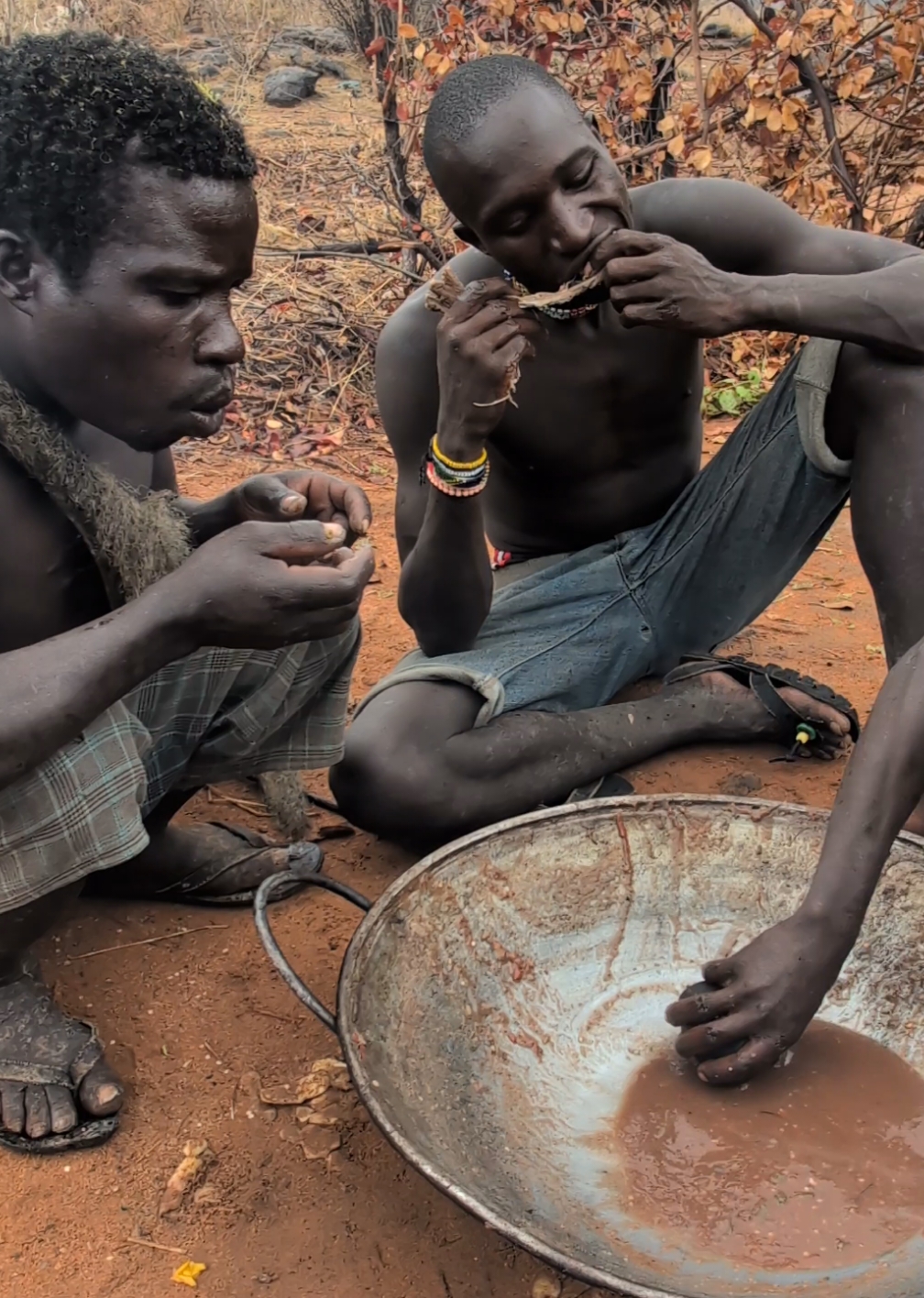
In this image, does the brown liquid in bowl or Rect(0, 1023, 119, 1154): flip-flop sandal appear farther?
Rect(0, 1023, 119, 1154): flip-flop sandal

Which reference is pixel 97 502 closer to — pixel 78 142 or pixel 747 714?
pixel 78 142

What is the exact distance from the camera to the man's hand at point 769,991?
49.0 inches

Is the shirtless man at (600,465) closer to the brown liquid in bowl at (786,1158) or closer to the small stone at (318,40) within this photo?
the brown liquid in bowl at (786,1158)

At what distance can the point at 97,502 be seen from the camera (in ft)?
4.90

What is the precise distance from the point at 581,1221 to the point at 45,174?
1319 millimetres

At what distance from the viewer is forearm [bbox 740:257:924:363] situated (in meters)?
1.80

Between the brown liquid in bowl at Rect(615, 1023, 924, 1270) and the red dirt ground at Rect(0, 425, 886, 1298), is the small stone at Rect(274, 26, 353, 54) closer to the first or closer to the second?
the red dirt ground at Rect(0, 425, 886, 1298)

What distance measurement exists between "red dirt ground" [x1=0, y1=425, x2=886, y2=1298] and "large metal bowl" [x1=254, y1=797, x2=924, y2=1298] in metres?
0.17

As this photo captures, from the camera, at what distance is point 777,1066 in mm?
1402

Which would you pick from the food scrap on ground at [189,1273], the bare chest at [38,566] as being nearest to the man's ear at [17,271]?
the bare chest at [38,566]

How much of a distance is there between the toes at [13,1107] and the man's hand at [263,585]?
0.66m

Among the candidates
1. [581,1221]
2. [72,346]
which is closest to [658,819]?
[581,1221]

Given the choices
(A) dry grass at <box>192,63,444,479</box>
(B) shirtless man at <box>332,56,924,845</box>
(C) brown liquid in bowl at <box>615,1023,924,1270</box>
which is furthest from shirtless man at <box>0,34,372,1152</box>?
(A) dry grass at <box>192,63,444,479</box>

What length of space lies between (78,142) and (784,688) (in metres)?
1.71
